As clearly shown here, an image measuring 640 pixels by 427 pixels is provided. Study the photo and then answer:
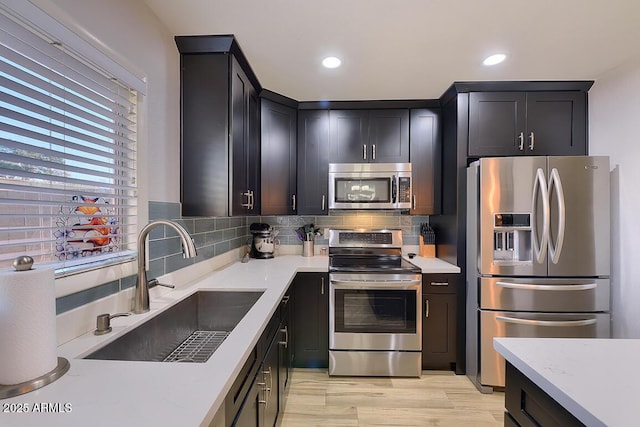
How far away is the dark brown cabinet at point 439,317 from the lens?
247 cm

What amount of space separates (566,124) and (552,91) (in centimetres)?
30

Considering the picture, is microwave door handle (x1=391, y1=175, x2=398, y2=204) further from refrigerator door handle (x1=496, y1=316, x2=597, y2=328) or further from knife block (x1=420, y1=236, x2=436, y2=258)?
refrigerator door handle (x1=496, y1=316, x2=597, y2=328)

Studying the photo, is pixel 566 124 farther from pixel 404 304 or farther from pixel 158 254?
pixel 158 254

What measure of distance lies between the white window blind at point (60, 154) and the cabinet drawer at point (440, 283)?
7.07ft

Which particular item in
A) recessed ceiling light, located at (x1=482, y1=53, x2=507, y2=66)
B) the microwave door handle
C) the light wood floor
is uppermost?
recessed ceiling light, located at (x1=482, y1=53, x2=507, y2=66)

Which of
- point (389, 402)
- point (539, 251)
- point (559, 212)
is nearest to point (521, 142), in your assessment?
point (559, 212)

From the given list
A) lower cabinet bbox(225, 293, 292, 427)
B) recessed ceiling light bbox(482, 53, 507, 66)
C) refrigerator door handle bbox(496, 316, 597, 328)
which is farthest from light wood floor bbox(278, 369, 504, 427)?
recessed ceiling light bbox(482, 53, 507, 66)

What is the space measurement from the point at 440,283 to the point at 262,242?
66.0 inches

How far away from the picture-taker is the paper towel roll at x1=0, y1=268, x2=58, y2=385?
70cm

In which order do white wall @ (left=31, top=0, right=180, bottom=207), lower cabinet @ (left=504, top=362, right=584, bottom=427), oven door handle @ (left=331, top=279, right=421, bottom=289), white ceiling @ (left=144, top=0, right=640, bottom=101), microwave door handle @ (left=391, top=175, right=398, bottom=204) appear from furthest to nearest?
microwave door handle @ (left=391, top=175, right=398, bottom=204)
oven door handle @ (left=331, top=279, right=421, bottom=289)
white ceiling @ (left=144, top=0, right=640, bottom=101)
white wall @ (left=31, top=0, right=180, bottom=207)
lower cabinet @ (left=504, top=362, right=584, bottom=427)

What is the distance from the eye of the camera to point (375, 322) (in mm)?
2457

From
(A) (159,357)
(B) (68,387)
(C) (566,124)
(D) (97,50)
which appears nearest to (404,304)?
(A) (159,357)

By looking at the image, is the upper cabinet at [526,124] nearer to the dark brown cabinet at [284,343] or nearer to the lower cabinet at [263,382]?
the dark brown cabinet at [284,343]

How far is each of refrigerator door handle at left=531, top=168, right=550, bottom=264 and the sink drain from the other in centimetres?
220
